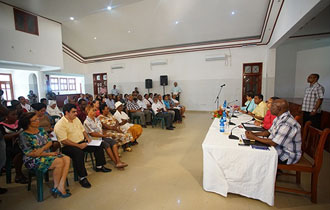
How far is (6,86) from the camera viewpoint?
7957mm

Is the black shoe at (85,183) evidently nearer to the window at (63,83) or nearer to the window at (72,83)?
the window at (63,83)

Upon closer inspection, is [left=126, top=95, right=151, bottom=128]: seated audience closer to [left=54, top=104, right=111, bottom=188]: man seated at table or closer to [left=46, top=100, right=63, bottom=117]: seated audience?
[left=46, top=100, right=63, bottom=117]: seated audience

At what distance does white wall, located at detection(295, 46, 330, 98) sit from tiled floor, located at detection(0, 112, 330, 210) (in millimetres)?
5796

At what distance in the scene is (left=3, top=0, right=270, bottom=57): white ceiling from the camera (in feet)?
16.2

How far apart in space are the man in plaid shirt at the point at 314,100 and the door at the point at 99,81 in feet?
32.1

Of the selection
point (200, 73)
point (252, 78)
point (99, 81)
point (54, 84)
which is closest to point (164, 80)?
point (200, 73)

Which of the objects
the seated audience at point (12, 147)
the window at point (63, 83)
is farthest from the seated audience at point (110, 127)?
the window at point (63, 83)

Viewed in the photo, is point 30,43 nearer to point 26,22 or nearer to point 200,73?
point 26,22

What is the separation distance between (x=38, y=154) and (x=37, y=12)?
5.60 m

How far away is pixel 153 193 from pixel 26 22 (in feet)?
22.1

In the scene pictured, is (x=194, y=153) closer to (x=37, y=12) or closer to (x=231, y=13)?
(x=231, y=13)

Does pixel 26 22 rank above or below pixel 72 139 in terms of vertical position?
above

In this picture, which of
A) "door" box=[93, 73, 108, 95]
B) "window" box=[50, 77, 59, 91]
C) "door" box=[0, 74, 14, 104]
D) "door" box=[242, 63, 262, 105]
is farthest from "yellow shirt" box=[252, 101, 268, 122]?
"window" box=[50, 77, 59, 91]

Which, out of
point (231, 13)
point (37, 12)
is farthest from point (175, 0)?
point (37, 12)
